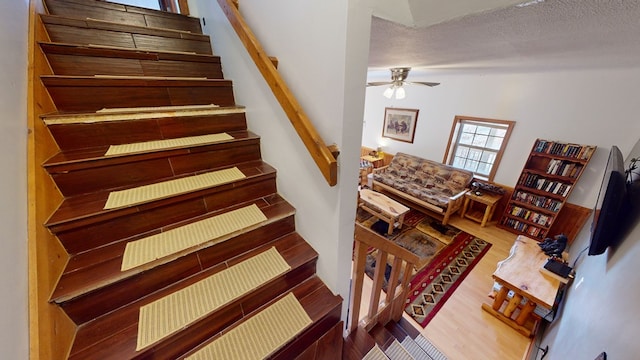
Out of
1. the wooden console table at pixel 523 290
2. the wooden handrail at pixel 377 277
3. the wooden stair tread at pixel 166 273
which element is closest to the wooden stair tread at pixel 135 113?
the wooden stair tread at pixel 166 273

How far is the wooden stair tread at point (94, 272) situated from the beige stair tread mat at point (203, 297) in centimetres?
12

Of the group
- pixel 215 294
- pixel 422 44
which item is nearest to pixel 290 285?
pixel 215 294

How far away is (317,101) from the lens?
36.9 inches

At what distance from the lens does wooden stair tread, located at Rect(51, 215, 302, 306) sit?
80 cm

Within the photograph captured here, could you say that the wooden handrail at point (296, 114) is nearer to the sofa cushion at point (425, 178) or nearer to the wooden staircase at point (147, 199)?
the wooden staircase at point (147, 199)

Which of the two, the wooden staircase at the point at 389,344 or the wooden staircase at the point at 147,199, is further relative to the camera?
the wooden staircase at the point at 389,344

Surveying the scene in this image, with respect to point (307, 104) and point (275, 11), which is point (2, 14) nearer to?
point (275, 11)

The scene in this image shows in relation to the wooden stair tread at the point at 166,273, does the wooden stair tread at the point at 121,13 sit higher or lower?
higher

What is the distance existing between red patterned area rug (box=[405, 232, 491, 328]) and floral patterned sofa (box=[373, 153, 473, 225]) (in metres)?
0.59

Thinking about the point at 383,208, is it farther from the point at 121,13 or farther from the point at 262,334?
the point at 121,13

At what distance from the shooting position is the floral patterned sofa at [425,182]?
3.84 meters

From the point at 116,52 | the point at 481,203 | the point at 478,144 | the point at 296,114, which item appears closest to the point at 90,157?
the point at 116,52

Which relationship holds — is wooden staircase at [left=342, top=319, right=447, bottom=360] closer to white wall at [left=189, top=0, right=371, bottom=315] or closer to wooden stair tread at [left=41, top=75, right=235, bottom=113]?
white wall at [left=189, top=0, right=371, bottom=315]

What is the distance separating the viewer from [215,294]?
98 centimetres
